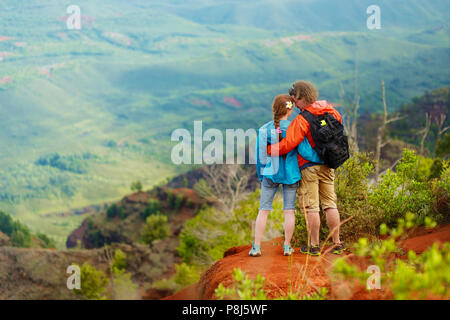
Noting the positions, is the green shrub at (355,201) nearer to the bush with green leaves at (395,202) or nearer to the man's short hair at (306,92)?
the bush with green leaves at (395,202)

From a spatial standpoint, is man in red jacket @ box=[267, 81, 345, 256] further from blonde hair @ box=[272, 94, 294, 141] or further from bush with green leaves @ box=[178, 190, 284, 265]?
bush with green leaves @ box=[178, 190, 284, 265]

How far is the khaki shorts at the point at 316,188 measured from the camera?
15.3 ft

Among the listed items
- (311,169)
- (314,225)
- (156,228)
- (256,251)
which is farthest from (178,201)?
(311,169)

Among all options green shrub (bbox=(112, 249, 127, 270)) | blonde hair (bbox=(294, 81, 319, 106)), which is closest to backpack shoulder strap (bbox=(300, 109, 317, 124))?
blonde hair (bbox=(294, 81, 319, 106))

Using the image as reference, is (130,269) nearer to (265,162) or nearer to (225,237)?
(225,237)

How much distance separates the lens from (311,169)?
466 cm

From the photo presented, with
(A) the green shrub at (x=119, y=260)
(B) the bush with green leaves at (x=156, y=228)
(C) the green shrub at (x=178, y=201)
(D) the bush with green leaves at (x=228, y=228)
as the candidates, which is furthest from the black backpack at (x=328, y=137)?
(C) the green shrub at (x=178, y=201)

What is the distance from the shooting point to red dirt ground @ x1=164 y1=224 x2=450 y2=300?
3.47 m

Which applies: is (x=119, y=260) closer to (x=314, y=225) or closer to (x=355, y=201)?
(x=355, y=201)

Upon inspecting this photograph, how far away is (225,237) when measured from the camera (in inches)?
885

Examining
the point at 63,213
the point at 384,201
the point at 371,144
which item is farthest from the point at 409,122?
the point at 63,213

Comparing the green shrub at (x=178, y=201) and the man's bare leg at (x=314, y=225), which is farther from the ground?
the man's bare leg at (x=314, y=225)

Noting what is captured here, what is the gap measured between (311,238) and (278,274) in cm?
82

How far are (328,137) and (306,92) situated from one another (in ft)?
1.80
